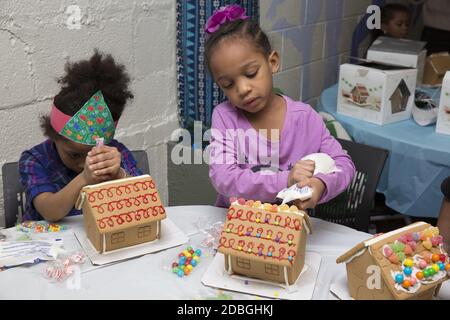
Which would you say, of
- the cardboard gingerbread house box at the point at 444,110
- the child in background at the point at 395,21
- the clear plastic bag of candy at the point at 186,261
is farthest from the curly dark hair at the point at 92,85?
the child in background at the point at 395,21

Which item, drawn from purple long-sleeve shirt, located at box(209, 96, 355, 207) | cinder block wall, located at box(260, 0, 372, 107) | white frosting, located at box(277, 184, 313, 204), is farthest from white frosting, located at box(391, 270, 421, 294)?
cinder block wall, located at box(260, 0, 372, 107)

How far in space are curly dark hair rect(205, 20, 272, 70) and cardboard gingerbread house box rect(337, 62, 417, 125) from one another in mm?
803

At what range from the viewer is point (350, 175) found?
1409mm

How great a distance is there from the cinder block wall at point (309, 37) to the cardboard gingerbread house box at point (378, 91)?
548 millimetres

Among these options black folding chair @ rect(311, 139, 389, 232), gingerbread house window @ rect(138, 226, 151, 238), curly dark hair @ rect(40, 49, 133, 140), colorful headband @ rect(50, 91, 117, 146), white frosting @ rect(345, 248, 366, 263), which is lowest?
black folding chair @ rect(311, 139, 389, 232)

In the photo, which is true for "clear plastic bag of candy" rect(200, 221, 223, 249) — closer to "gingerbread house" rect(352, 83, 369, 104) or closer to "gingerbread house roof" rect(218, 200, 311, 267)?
"gingerbread house roof" rect(218, 200, 311, 267)

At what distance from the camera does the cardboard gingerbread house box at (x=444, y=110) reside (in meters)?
1.96

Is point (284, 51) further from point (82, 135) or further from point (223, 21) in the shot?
point (82, 135)

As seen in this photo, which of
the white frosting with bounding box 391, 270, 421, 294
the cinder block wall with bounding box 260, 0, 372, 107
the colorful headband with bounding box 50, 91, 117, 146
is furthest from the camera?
the cinder block wall with bounding box 260, 0, 372, 107

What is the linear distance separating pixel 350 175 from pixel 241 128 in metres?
0.34

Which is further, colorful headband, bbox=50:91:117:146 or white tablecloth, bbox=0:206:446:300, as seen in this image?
colorful headband, bbox=50:91:117:146

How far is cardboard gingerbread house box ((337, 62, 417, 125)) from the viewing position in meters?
2.09

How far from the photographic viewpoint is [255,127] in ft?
5.00
